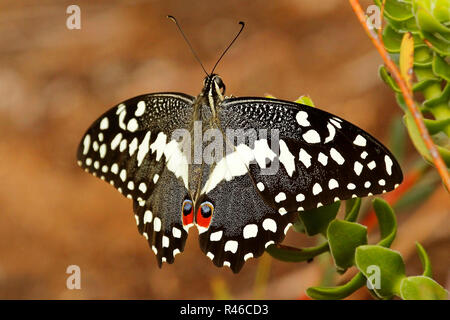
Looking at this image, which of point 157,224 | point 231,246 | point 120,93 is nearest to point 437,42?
point 231,246

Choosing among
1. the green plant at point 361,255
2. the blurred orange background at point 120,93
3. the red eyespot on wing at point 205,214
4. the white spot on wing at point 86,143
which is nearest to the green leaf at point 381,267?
the green plant at point 361,255

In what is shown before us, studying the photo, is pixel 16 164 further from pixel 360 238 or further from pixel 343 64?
pixel 360 238

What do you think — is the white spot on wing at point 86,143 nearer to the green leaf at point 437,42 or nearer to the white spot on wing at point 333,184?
the white spot on wing at point 333,184

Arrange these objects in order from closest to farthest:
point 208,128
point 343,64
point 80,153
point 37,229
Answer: point 208,128, point 80,153, point 37,229, point 343,64

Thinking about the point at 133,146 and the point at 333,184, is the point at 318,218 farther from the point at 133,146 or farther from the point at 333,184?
the point at 133,146

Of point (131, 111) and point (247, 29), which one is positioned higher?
point (247, 29)

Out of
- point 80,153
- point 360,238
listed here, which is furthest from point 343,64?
point 360,238
